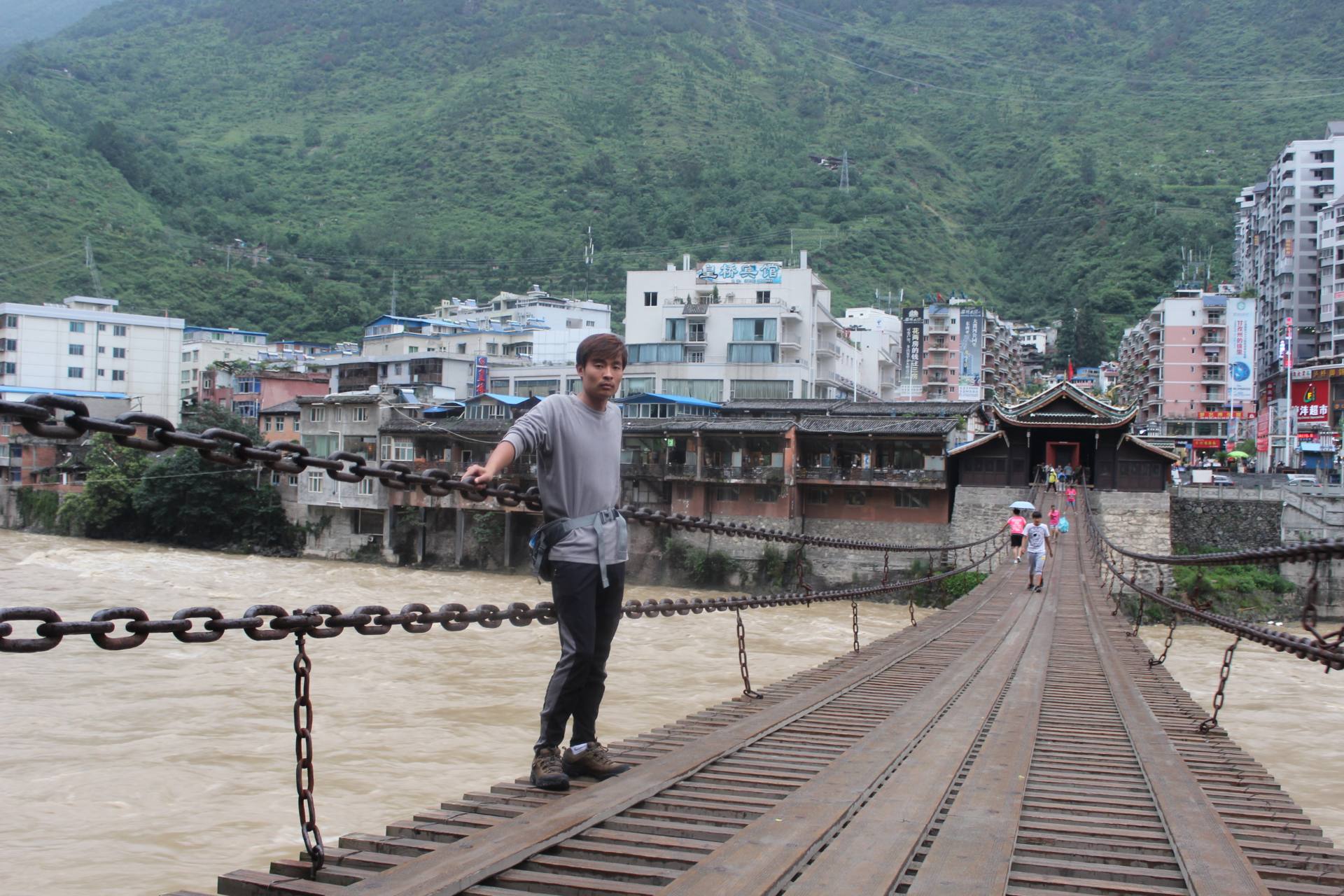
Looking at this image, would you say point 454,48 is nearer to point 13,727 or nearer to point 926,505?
point 926,505

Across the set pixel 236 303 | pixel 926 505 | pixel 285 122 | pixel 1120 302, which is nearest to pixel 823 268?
pixel 1120 302

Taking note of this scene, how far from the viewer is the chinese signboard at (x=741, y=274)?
125 feet

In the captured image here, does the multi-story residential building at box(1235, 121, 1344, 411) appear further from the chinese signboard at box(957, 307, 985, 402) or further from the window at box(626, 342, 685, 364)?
the window at box(626, 342, 685, 364)

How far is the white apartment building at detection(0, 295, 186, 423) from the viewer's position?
40.1 meters

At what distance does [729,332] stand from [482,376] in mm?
8839

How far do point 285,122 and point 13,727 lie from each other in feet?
285

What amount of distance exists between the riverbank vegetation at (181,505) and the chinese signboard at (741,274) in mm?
16489

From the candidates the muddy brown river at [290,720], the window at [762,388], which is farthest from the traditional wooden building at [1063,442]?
the window at [762,388]

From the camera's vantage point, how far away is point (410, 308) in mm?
61281

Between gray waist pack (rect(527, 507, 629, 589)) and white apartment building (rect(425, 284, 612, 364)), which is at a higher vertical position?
white apartment building (rect(425, 284, 612, 364))

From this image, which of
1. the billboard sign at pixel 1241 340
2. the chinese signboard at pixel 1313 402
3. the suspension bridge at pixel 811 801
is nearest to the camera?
the suspension bridge at pixel 811 801

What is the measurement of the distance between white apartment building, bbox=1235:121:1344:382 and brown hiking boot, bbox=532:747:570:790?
4639 cm

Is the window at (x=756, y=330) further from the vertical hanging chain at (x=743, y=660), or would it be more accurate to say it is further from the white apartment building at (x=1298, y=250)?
the vertical hanging chain at (x=743, y=660)

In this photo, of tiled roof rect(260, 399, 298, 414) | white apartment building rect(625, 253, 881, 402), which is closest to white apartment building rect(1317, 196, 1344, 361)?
white apartment building rect(625, 253, 881, 402)
